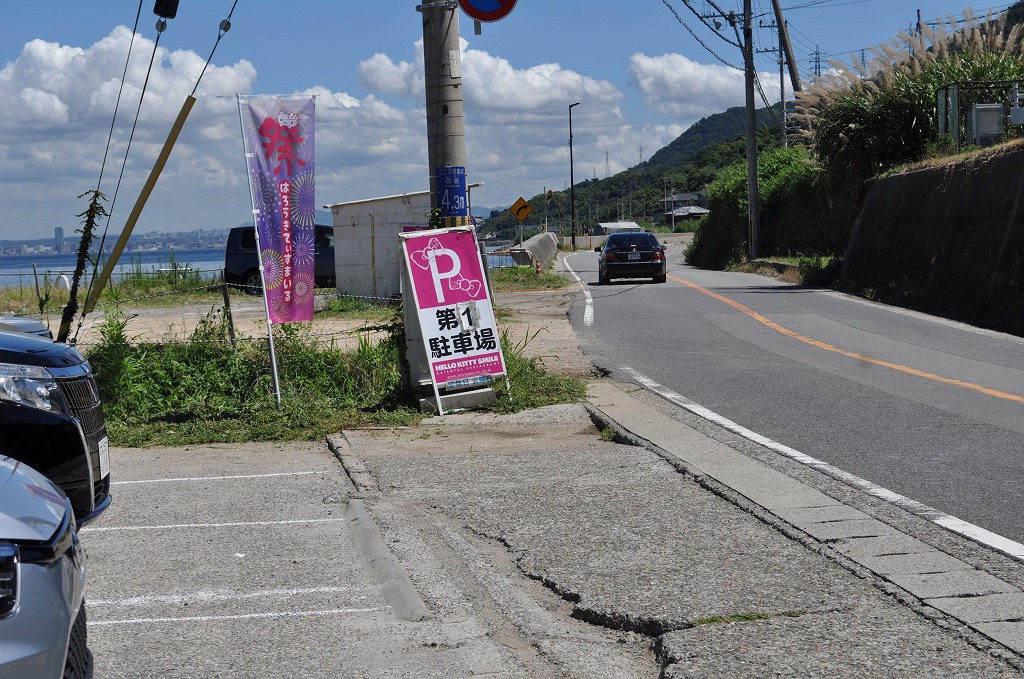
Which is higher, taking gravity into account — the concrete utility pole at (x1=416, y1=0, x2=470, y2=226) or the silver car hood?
the concrete utility pole at (x1=416, y1=0, x2=470, y2=226)

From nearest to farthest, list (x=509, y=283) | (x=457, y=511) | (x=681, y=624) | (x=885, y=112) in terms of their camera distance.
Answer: (x=681, y=624) → (x=457, y=511) → (x=885, y=112) → (x=509, y=283)

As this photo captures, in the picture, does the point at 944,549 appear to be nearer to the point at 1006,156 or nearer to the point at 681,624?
the point at 681,624

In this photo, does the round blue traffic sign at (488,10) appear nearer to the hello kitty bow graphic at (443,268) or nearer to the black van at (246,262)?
the hello kitty bow graphic at (443,268)

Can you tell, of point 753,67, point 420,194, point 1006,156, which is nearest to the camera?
point 1006,156

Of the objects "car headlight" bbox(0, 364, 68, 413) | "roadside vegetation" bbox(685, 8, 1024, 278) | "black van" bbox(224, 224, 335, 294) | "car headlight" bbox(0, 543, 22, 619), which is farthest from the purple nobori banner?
"black van" bbox(224, 224, 335, 294)

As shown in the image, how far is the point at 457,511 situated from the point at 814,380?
5.56 m

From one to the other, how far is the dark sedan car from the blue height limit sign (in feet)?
60.6

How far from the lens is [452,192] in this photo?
1091 centimetres

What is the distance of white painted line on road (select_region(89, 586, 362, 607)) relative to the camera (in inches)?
201

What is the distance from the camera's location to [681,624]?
4.43m

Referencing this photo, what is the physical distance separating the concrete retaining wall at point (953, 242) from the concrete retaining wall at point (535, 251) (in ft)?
53.8

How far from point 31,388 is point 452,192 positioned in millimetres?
6191

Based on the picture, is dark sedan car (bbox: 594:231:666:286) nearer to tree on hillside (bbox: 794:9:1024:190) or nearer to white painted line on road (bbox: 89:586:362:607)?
tree on hillside (bbox: 794:9:1024:190)

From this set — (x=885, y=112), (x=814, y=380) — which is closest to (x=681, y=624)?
(x=814, y=380)
